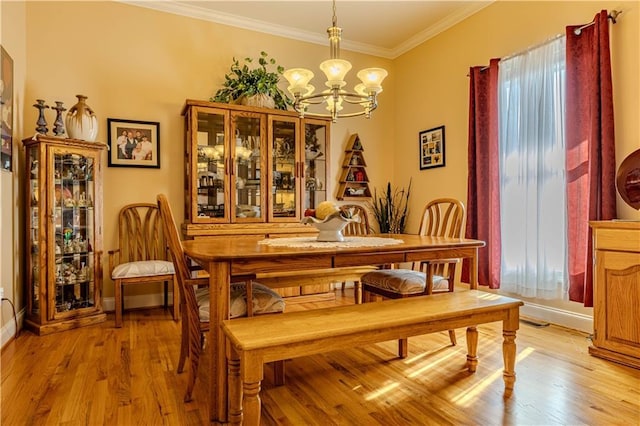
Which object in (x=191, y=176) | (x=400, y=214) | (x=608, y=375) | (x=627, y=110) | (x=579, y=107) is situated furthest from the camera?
(x=400, y=214)

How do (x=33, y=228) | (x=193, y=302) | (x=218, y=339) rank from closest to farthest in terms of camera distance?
(x=218, y=339) < (x=193, y=302) < (x=33, y=228)

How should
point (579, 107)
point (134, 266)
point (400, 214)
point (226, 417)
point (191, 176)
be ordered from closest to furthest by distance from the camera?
1. point (226, 417)
2. point (579, 107)
3. point (134, 266)
4. point (191, 176)
5. point (400, 214)

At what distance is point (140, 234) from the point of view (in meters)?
3.56

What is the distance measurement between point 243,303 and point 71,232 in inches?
82.0

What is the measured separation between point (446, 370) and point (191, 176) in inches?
102

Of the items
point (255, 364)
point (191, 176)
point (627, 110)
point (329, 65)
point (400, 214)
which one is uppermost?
A: point (329, 65)

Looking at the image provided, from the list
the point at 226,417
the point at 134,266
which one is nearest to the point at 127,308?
the point at 134,266

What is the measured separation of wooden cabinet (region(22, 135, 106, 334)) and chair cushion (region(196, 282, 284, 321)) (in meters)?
1.63

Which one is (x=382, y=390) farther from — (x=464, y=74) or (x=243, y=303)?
(x=464, y=74)

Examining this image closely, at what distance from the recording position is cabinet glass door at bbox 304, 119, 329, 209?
159 inches

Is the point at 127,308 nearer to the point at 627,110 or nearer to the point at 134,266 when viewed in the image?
the point at 134,266

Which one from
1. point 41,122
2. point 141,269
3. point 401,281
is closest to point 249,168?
point 141,269

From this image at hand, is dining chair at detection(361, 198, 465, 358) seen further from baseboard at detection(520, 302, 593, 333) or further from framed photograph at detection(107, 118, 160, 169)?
framed photograph at detection(107, 118, 160, 169)

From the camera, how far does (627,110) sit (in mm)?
2588
